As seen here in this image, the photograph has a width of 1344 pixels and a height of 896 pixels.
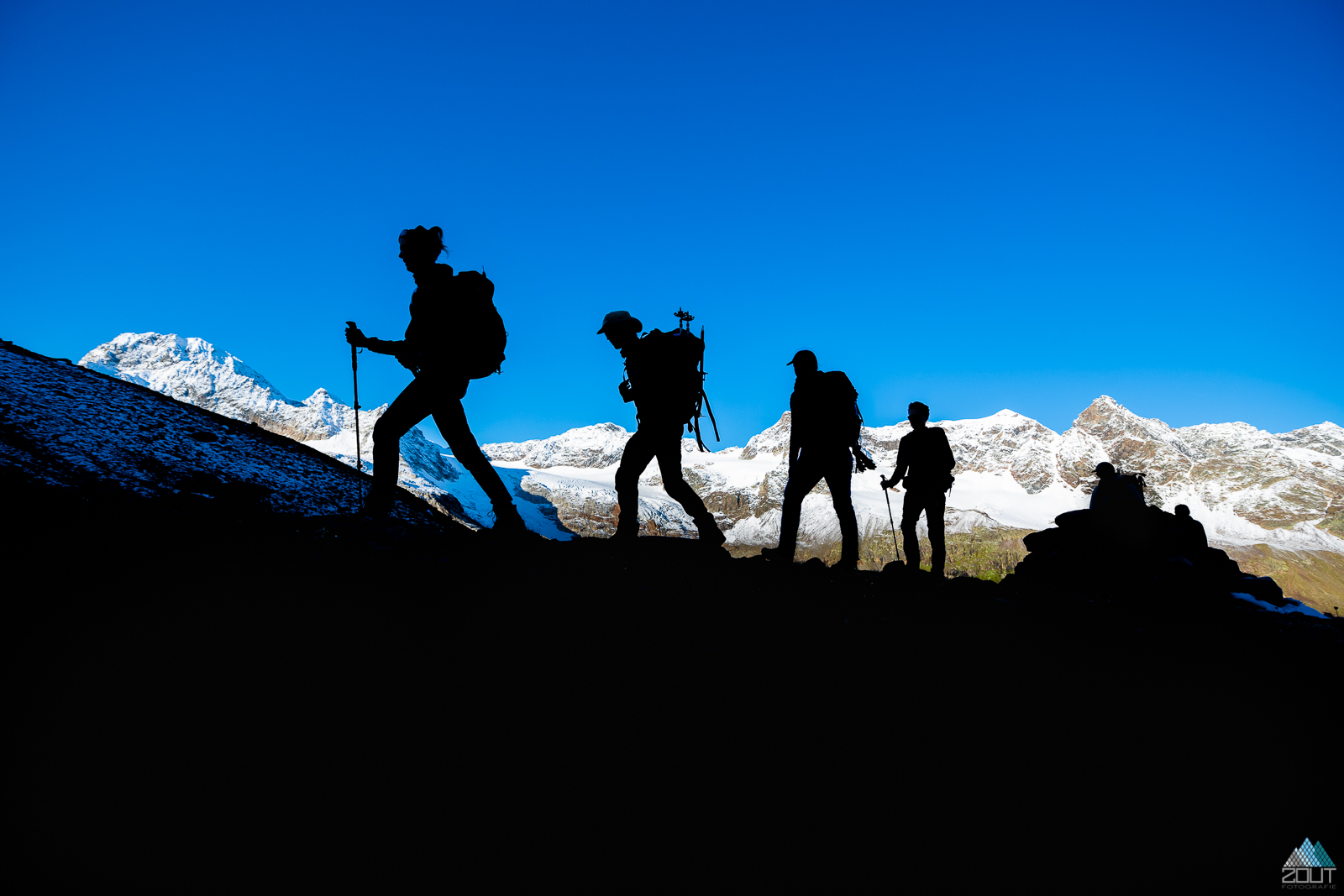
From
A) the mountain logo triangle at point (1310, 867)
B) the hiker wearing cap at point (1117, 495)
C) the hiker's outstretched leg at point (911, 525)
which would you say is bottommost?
the mountain logo triangle at point (1310, 867)

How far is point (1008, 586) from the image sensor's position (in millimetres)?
8250

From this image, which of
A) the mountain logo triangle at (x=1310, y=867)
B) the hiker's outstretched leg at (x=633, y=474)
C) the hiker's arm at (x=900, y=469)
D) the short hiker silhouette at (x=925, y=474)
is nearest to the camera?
the mountain logo triangle at (x=1310, y=867)

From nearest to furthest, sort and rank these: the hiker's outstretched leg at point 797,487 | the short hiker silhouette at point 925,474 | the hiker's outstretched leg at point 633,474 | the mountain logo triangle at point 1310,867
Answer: the mountain logo triangle at point 1310,867 → the hiker's outstretched leg at point 633,474 → the hiker's outstretched leg at point 797,487 → the short hiker silhouette at point 925,474

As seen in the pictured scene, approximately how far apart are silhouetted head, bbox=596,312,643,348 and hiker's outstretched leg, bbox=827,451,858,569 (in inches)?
120

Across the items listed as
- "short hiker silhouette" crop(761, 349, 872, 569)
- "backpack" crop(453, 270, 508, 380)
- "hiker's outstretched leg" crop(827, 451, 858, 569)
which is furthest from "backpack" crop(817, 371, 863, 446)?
"backpack" crop(453, 270, 508, 380)

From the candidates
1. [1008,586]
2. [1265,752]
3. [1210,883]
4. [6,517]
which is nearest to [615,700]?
[1210,883]

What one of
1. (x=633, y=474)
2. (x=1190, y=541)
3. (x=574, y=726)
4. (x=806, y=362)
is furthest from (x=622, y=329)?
(x=1190, y=541)

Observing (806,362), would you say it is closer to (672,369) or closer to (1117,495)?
(672,369)

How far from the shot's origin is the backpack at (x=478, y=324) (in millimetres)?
7266

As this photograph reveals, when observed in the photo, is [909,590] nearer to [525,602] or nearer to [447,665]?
[525,602]

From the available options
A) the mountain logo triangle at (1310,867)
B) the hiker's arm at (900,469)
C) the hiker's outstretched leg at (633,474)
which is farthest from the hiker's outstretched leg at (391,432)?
the hiker's arm at (900,469)

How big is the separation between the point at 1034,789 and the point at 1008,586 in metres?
5.17

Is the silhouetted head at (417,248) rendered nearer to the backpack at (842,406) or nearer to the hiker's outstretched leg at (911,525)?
the backpack at (842,406)

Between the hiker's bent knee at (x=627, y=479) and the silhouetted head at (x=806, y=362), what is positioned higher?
the silhouetted head at (x=806, y=362)
